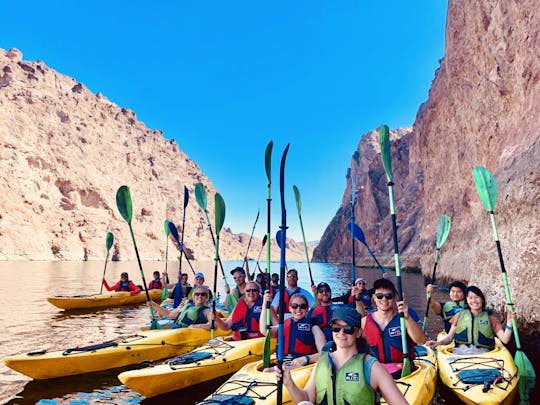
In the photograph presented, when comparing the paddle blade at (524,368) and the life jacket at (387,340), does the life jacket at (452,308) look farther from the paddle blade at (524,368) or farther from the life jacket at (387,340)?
the life jacket at (387,340)

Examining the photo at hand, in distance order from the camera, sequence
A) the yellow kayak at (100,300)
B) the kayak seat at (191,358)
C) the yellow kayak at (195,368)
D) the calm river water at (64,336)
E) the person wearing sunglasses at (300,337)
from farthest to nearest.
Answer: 1. the yellow kayak at (100,300)
2. the kayak seat at (191,358)
3. the calm river water at (64,336)
4. the yellow kayak at (195,368)
5. the person wearing sunglasses at (300,337)

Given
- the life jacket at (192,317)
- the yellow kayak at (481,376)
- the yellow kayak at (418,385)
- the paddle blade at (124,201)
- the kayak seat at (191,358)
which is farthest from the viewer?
the paddle blade at (124,201)

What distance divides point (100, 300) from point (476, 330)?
13215mm

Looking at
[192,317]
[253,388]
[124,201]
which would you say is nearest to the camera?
[253,388]

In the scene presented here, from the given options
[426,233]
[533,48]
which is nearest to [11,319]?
[533,48]

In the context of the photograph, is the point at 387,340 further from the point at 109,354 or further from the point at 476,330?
the point at 109,354

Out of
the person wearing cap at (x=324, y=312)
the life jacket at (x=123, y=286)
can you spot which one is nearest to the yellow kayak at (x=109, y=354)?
the person wearing cap at (x=324, y=312)

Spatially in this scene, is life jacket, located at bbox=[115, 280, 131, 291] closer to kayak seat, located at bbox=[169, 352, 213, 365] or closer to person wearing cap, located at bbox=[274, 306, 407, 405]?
kayak seat, located at bbox=[169, 352, 213, 365]

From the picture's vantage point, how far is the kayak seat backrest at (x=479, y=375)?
4.94 metres

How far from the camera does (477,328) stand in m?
6.11

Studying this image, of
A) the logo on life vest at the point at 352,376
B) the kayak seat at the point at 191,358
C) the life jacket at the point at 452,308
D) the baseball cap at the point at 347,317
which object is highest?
the baseball cap at the point at 347,317

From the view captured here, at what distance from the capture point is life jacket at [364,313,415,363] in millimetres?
4211

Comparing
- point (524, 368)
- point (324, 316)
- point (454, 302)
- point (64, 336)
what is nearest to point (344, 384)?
point (324, 316)

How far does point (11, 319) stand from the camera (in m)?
11.5
